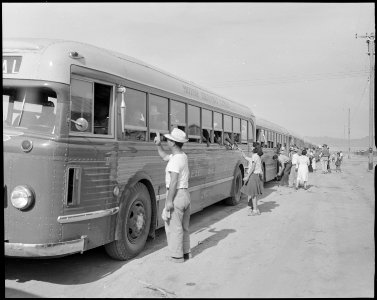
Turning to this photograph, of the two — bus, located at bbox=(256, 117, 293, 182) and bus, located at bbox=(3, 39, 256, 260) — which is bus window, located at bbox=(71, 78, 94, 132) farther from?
bus, located at bbox=(256, 117, 293, 182)

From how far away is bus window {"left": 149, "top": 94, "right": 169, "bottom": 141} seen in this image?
621cm

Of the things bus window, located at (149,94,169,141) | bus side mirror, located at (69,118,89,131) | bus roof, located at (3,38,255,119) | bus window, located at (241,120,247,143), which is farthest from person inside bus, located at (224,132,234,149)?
bus side mirror, located at (69,118,89,131)

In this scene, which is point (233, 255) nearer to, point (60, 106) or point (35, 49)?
point (60, 106)

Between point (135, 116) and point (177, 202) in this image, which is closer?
point (177, 202)

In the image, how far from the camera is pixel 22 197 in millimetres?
4262

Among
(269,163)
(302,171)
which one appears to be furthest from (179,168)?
(269,163)

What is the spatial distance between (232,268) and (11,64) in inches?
144

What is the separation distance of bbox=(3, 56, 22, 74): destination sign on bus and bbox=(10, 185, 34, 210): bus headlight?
1.29 metres

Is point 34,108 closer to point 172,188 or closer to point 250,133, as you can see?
point 172,188

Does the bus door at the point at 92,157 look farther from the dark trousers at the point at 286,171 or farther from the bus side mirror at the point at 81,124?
the dark trousers at the point at 286,171

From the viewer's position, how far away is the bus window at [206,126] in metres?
8.60

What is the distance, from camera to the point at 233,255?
5.82 m

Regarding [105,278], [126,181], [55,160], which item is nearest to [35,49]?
[55,160]

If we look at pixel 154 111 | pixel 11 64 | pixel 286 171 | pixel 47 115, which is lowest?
pixel 286 171
